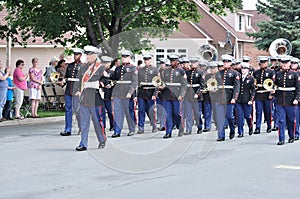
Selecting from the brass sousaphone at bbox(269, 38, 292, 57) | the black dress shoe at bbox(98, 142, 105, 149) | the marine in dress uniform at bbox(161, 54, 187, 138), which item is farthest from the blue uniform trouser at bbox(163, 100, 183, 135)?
the brass sousaphone at bbox(269, 38, 292, 57)

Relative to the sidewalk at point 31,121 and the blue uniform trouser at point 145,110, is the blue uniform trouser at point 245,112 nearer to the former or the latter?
the blue uniform trouser at point 145,110

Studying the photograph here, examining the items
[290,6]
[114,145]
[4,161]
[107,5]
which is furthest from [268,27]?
[4,161]

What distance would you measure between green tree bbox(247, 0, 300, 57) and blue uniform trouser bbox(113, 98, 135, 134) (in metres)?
24.1

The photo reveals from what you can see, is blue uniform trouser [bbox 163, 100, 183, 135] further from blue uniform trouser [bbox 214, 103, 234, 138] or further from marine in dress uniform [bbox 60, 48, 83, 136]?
marine in dress uniform [bbox 60, 48, 83, 136]

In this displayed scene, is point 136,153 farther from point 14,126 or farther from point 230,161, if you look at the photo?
point 14,126

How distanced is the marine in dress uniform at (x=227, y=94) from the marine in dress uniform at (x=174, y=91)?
0.88 m

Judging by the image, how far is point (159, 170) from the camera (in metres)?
11.0

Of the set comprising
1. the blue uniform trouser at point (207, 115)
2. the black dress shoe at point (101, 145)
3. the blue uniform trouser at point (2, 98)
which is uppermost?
the blue uniform trouser at point (2, 98)

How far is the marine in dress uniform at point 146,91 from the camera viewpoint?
56.1 ft

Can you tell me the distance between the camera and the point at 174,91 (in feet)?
52.6

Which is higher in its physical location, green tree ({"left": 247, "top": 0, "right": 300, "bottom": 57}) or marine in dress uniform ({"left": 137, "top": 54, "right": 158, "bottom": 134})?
green tree ({"left": 247, "top": 0, "right": 300, "bottom": 57})

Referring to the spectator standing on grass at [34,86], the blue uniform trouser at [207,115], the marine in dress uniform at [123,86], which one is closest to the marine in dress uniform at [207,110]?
the blue uniform trouser at [207,115]

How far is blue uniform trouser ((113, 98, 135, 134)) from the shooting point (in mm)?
16000

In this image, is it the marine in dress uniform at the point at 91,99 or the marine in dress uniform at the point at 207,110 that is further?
the marine in dress uniform at the point at 207,110
